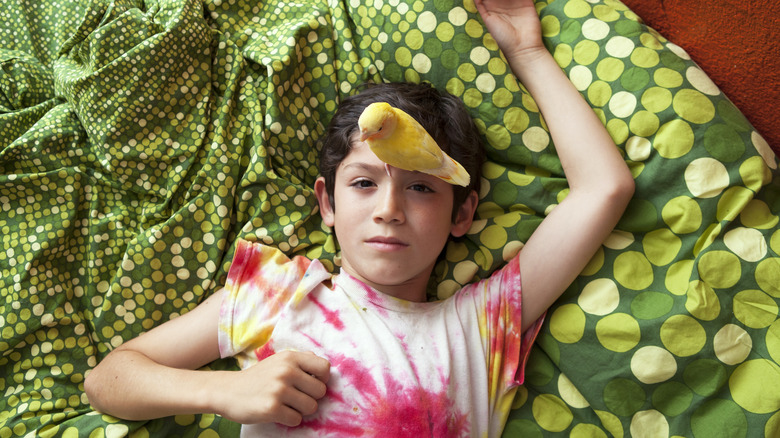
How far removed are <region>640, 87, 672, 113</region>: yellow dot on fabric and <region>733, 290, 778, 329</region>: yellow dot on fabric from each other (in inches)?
12.7

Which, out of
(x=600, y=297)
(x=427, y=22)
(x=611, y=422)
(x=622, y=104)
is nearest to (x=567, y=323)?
(x=600, y=297)

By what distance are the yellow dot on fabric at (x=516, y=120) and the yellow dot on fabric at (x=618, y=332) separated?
0.36 meters

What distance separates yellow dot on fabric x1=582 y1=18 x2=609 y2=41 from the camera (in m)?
1.01

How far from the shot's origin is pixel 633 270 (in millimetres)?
935

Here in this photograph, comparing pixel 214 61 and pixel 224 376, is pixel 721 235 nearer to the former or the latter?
pixel 224 376

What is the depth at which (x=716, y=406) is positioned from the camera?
86 centimetres

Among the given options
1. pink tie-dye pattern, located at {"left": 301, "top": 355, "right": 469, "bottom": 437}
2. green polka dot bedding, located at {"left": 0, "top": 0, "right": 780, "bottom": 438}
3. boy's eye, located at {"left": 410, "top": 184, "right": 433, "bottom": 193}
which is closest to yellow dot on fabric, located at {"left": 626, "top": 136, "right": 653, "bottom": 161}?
green polka dot bedding, located at {"left": 0, "top": 0, "right": 780, "bottom": 438}

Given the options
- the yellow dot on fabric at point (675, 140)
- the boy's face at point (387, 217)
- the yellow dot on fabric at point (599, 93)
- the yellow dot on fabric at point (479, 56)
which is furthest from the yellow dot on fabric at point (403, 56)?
the yellow dot on fabric at point (675, 140)

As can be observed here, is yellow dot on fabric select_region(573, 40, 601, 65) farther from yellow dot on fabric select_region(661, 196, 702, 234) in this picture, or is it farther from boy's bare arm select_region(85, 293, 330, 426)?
boy's bare arm select_region(85, 293, 330, 426)

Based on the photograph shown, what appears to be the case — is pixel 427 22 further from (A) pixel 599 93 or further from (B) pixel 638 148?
(B) pixel 638 148

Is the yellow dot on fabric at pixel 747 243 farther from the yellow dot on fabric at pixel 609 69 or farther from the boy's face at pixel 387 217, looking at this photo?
the boy's face at pixel 387 217

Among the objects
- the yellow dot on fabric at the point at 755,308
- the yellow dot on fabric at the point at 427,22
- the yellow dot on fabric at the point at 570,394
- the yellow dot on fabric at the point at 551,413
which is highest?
the yellow dot on fabric at the point at 427,22

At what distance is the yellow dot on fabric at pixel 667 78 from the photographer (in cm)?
95

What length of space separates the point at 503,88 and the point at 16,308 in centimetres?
92
